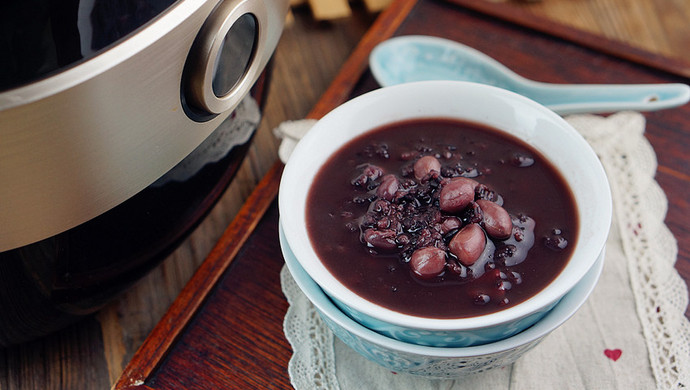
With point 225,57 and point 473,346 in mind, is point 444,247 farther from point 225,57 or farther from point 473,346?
point 225,57

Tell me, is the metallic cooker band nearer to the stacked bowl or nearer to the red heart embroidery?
the stacked bowl

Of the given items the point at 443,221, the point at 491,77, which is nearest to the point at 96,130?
the point at 443,221

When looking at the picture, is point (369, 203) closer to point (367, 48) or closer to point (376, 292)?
point (376, 292)

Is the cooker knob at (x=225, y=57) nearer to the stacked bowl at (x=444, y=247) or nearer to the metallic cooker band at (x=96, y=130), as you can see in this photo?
the metallic cooker band at (x=96, y=130)

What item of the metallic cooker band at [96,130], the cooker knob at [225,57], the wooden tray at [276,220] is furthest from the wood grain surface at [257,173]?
the metallic cooker band at [96,130]

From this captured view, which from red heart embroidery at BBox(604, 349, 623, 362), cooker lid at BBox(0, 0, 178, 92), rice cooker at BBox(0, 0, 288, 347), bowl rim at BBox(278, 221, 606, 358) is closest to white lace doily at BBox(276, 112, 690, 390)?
red heart embroidery at BBox(604, 349, 623, 362)

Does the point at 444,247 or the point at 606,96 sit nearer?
the point at 444,247
